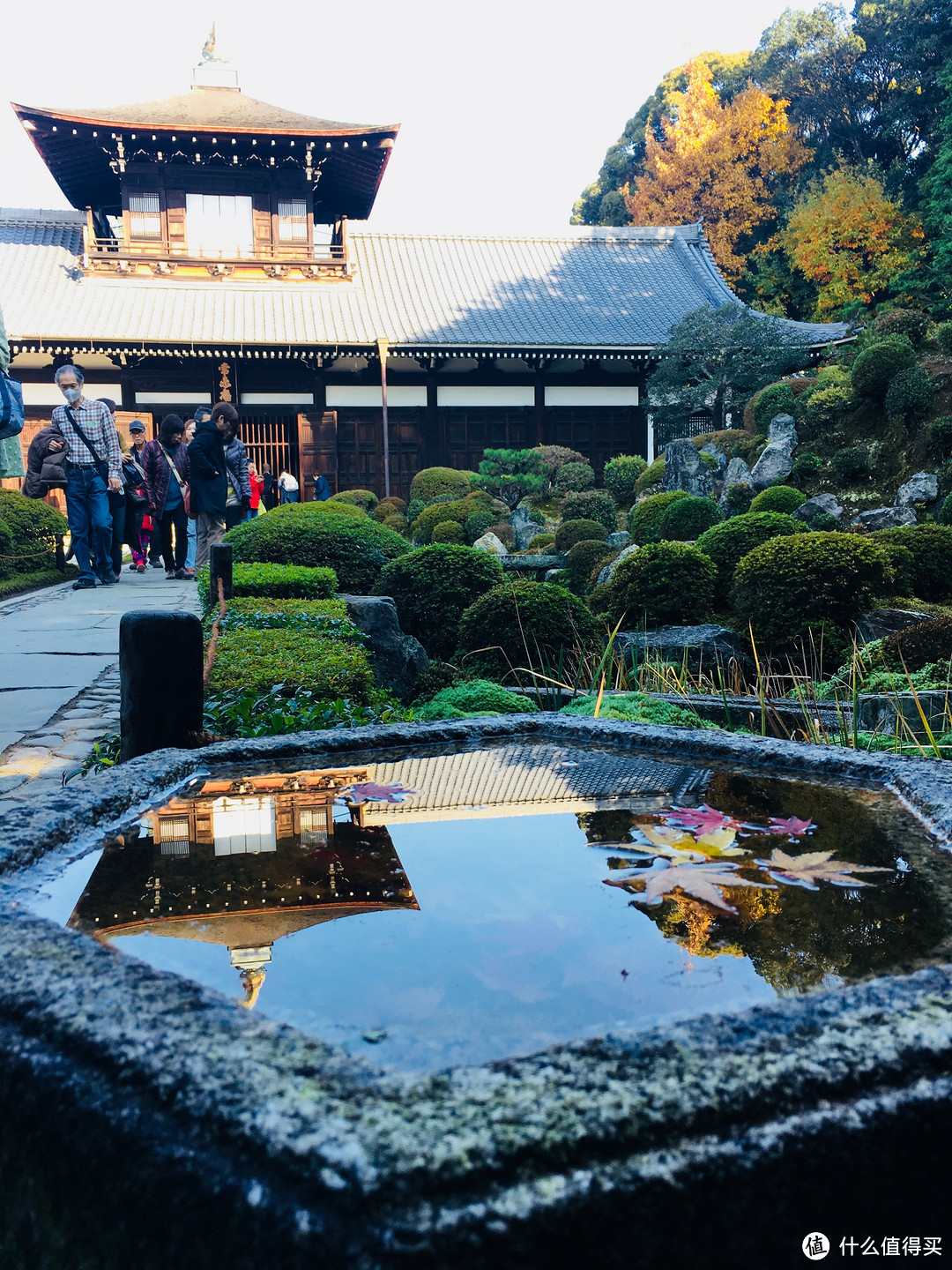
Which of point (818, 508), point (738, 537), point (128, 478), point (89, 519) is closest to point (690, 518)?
point (818, 508)

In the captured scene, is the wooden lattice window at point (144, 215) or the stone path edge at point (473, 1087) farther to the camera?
the wooden lattice window at point (144, 215)

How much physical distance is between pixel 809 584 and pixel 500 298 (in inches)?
638

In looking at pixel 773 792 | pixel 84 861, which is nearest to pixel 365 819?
pixel 84 861

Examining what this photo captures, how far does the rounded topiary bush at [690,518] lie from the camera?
11148 mm

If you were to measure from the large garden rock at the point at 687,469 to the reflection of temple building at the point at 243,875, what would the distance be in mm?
11981

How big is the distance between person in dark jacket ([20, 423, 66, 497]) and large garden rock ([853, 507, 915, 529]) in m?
8.16

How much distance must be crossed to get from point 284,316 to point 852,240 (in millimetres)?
14596

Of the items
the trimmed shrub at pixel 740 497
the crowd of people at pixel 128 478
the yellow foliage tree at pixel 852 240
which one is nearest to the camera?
the crowd of people at pixel 128 478

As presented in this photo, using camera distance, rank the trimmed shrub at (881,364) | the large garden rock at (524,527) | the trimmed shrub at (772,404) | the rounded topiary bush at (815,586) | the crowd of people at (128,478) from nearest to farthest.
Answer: the rounded topiary bush at (815,586) → the crowd of people at (128,478) → the trimmed shrub at (881,364) → the trimmed shrub at (772,404) → the large garden rock at (524,527)

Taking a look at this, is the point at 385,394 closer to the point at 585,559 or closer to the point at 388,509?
the point at 388,509

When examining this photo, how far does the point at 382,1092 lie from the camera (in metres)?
0.96

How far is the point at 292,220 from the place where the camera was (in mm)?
20812

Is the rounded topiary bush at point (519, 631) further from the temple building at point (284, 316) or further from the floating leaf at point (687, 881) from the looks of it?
the temple building at point (284, 316)

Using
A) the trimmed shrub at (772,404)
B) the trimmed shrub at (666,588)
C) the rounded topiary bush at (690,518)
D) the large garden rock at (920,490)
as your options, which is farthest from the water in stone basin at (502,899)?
the trimmed shrub at (772,404)
